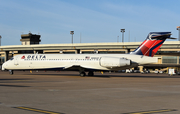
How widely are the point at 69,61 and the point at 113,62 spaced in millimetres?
7637

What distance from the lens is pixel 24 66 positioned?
41219 mm

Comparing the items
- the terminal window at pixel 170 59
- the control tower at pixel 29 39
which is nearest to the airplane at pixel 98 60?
the terminal window at pixel 170 59

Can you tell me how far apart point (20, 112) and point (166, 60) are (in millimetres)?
88889

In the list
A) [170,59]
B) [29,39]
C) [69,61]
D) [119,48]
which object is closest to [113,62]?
[69,61]

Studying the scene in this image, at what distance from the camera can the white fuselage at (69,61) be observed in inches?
1484

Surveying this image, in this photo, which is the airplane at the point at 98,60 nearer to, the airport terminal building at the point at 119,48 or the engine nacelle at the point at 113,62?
the engine nacelle at the point at 113,62

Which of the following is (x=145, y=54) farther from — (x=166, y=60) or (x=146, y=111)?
(x=166, y=60)

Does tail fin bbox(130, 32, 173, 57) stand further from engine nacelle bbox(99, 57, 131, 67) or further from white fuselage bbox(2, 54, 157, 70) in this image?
engine nacelle bbox(99, 57, 131, 67)

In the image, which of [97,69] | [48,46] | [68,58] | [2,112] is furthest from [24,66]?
[48,46]

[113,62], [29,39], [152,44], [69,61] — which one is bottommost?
[113,62]

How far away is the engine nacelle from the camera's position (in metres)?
36.3

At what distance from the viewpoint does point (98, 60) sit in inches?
1515

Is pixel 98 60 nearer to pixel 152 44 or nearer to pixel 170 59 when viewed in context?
pixel 152 44

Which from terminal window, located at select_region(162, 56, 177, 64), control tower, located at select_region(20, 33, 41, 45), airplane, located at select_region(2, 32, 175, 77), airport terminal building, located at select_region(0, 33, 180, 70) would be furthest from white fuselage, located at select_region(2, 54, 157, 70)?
control tower, located at select_region(20, 33, 41, 45)
